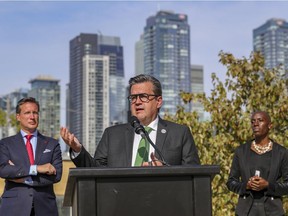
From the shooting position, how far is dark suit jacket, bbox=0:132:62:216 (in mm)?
6621

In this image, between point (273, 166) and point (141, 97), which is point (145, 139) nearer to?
point (141, 97)

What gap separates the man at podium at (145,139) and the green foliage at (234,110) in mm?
7505

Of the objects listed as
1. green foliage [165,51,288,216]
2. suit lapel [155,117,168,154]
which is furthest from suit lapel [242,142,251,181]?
green foliage [165,51,288,216]

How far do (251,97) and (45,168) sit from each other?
26.1 feet

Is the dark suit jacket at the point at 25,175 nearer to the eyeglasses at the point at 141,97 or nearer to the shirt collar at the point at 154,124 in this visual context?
the shirt collar at the point at 154,124

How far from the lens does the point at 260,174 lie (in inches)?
288

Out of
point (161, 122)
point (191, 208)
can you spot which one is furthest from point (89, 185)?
point (161, 122)

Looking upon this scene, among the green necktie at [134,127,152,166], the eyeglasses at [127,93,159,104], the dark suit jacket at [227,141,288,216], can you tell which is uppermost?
the eyeglasses at [127,93,159,104]

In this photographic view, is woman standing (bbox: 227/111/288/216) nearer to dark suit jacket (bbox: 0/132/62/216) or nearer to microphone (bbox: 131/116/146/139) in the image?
dark suit jacket (bbox: 0/132/62/216)

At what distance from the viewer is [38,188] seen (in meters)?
6.74

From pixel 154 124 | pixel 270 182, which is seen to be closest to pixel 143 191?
pixel 154 124

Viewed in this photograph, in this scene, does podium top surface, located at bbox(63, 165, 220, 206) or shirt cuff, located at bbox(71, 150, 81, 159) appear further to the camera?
shirt cuff, located at bbox(71, 150, 81, 159)

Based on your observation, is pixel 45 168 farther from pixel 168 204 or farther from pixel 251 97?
pixel 251 97

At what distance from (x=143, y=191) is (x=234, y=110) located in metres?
9.67
